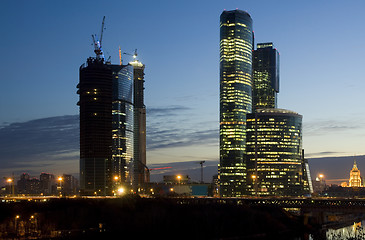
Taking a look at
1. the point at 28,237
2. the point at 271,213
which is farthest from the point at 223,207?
the point at 28,237

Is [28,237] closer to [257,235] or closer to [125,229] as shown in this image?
[125,229]

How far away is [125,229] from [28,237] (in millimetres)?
27505

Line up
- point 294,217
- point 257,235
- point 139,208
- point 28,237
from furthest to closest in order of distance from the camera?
point 294,217, point 139,208, point 257,235, point 28,237

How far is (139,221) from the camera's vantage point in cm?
15575

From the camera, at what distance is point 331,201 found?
18550 cm

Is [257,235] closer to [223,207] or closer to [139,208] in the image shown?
[223,207]

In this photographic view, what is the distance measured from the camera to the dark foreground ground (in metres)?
152

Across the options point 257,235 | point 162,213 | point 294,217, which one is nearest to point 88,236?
point 162,213

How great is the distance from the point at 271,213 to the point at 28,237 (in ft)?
283

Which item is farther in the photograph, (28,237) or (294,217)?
(294,217)

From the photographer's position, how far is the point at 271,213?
622 ft

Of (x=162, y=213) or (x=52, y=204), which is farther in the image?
(x=52, y=204)

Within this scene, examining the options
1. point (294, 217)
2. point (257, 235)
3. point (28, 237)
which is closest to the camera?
point (28, 237)

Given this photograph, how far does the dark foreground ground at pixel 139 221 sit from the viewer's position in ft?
500
